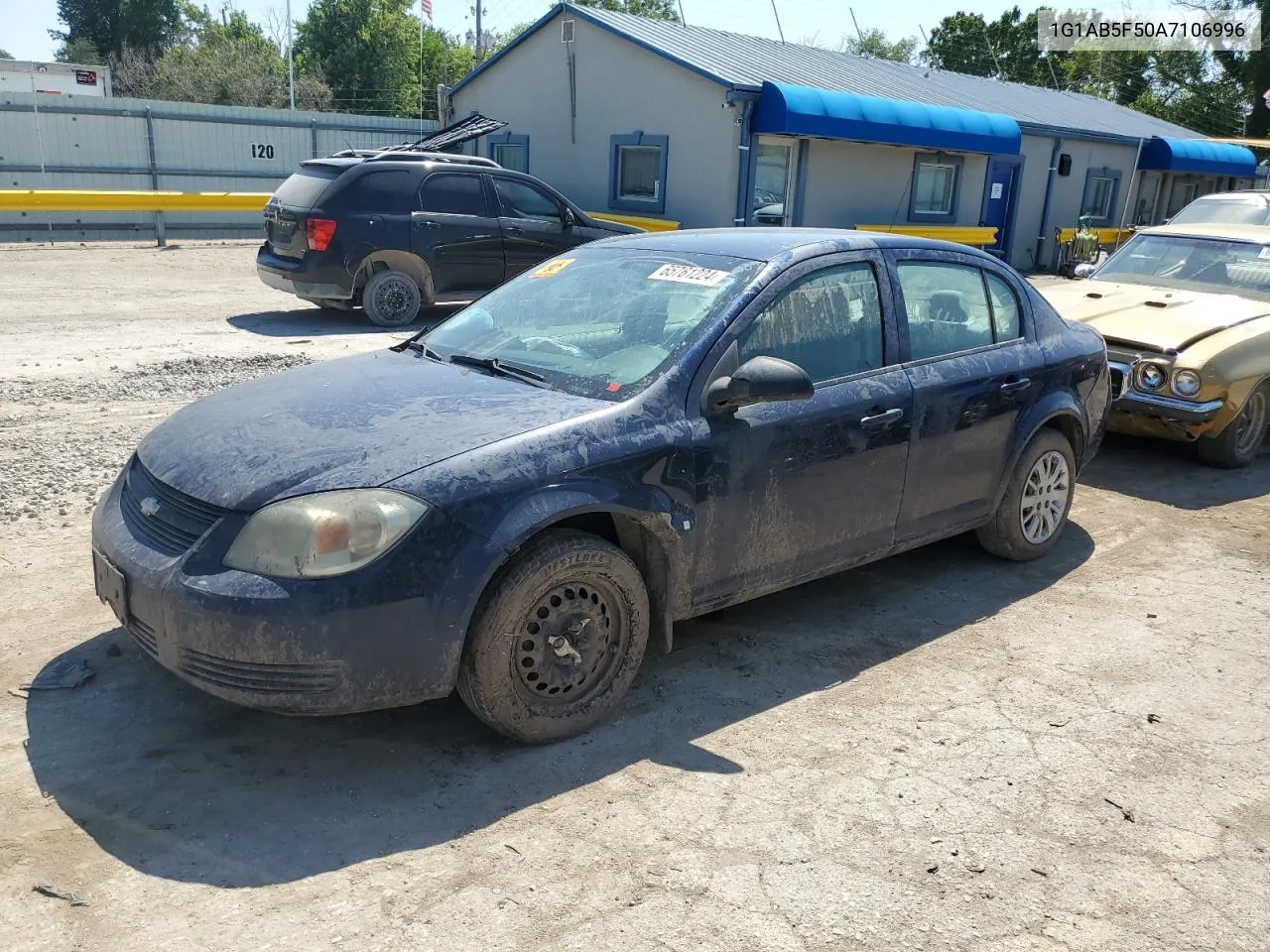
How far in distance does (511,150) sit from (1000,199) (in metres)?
10.2

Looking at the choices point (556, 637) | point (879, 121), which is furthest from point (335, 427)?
point (879, 121)

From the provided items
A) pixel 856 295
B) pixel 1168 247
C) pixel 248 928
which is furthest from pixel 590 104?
pixel 248 928

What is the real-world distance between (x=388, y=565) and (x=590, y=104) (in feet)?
57.2

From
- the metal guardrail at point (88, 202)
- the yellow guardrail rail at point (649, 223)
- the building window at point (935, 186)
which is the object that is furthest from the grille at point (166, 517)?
the building window at point (935, 186)

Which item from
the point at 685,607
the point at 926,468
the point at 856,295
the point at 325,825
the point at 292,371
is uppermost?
the point at 856,295

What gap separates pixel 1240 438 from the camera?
771 centimetres

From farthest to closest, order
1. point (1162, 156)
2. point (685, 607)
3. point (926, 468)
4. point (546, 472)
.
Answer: point (1162, 156) → point (926, 468) → point (685, 607) → point (546, 472)

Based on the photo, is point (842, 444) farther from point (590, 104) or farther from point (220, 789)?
point (590, 104)

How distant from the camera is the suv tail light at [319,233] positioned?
438 inches

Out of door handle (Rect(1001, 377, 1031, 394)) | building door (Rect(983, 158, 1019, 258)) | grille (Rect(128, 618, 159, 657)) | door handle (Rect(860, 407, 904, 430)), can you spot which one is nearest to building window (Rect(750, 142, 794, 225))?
building door (Rect(983, 158, 1019, 258))

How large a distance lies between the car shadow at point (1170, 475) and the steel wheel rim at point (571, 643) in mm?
4807

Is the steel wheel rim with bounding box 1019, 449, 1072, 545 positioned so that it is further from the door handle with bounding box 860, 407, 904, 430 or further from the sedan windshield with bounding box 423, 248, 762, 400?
the sedan windshield with bounding box 423, 248, 762, 400

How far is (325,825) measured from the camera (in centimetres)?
320

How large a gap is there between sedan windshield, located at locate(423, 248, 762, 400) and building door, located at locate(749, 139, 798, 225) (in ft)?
43.3
